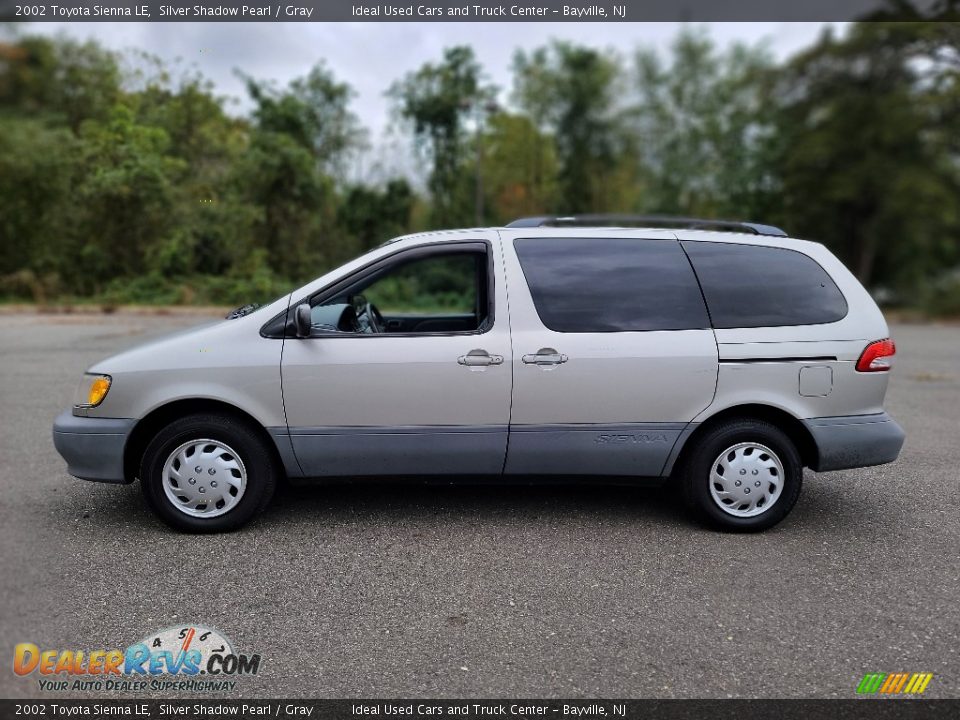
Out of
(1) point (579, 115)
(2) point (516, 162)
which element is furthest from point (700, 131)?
(2) point (516, 162)

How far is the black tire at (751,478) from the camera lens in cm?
431

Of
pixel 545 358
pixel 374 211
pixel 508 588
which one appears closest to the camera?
pixel 508 588

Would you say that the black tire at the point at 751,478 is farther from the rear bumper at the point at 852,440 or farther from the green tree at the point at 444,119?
the green tree at the point at 444,119

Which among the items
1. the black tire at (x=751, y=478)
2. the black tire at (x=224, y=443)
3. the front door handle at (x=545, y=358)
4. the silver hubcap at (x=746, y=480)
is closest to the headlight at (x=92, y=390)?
the black tire at (x=224, y=443)

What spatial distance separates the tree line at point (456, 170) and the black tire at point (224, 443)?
1772 cm

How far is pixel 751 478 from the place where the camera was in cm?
431

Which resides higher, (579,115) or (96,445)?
(579,115)

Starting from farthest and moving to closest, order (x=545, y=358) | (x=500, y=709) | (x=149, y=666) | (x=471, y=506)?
1. (x=471, y=506)
2. (x=545, y=358)
3. (x=149, y=666)
4. (x=500, y=709)

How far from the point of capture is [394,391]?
420cm

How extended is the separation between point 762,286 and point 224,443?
10.5ft

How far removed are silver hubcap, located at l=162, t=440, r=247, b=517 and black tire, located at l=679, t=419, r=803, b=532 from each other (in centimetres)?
256

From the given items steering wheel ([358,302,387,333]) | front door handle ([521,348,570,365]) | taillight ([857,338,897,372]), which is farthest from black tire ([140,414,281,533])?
taillight ([857,338,897,372])

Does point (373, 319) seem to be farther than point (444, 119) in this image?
No

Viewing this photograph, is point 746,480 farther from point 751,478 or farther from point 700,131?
point 700,131
